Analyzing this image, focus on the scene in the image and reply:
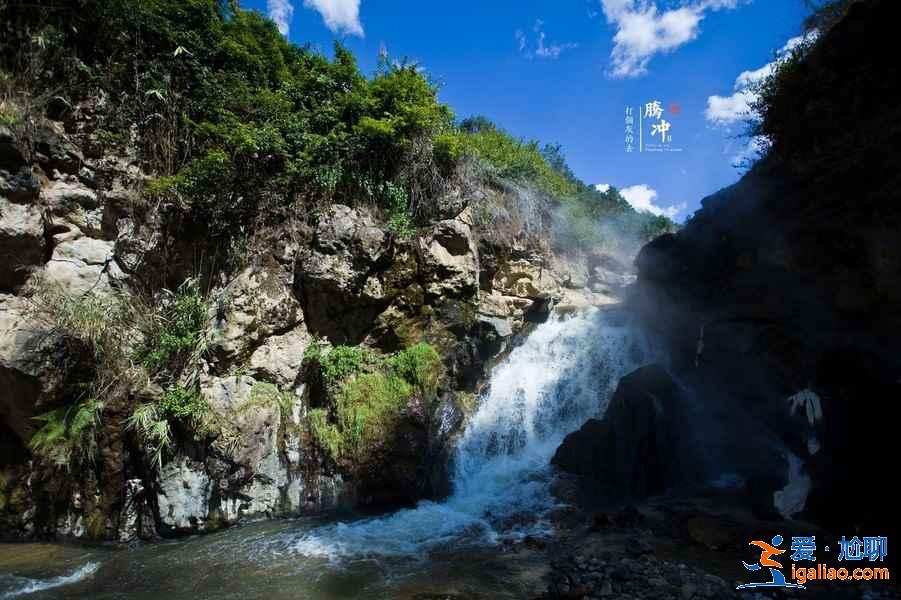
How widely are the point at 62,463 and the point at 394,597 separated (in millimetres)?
5906

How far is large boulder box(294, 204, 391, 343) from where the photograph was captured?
9.03 meters

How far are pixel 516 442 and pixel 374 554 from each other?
4.47 m

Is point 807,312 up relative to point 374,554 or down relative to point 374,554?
up

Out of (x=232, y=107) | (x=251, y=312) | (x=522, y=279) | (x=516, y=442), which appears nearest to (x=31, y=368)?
(x=251, y=312)

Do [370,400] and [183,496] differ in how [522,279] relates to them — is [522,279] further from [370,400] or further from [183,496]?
[183,496]

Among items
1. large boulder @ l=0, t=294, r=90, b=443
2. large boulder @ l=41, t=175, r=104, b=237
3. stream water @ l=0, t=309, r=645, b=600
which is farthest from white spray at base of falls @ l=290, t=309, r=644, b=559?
large boulder @ l=41, t=175, r=104, b=237

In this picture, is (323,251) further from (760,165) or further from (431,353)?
(760,165)

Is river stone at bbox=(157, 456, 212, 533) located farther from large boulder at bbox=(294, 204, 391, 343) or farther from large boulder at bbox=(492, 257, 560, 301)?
large boulder at bbox=(492, 257, 560, 301)

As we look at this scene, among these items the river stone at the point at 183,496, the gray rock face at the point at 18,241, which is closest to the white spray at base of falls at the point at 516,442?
the river stone at the point at 183,496

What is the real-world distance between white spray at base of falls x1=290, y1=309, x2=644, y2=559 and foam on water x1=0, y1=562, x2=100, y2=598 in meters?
2.69

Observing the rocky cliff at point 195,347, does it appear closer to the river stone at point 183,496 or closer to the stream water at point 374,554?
the river stone at point 183,496

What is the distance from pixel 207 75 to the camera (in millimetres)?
9695

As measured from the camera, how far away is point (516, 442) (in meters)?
9.76

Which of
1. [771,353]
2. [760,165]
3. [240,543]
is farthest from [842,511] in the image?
[240,543]
